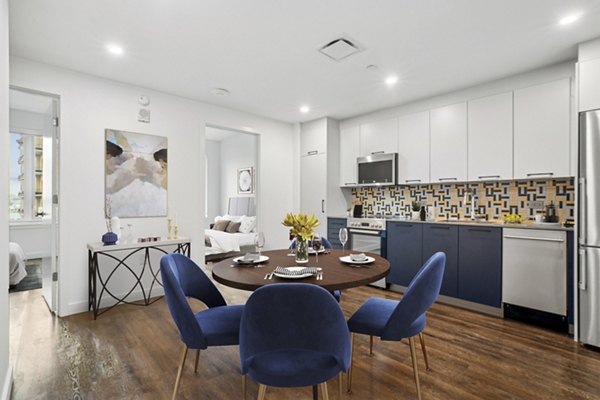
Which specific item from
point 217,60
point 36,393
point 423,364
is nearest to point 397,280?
point 423,364

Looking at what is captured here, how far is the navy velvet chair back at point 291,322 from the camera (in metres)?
1.19

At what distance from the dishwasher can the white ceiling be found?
5.70 ft

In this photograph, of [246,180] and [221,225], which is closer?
[221,225]

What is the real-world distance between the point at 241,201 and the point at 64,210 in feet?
14.7

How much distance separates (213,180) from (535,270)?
7.31 m

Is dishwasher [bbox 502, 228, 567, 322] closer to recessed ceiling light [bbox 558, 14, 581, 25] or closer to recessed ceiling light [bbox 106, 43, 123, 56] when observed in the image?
recessed ceiling light [bbox 558, 14, 581, 25]

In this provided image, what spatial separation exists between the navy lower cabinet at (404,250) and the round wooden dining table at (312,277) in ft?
5.75

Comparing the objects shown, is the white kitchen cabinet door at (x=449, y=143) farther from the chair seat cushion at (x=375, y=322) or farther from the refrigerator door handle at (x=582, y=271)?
the chair seat cushion at (x=375, y=322)

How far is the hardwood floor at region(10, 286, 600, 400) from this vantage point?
1947mm

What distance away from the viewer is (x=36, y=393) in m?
1.93

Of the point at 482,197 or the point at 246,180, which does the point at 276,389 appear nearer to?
the point at 482,197

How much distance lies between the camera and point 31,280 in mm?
4566

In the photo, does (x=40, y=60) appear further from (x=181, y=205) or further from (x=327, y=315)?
(x=327, y=315)

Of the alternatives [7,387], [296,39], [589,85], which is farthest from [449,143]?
[7,387]
